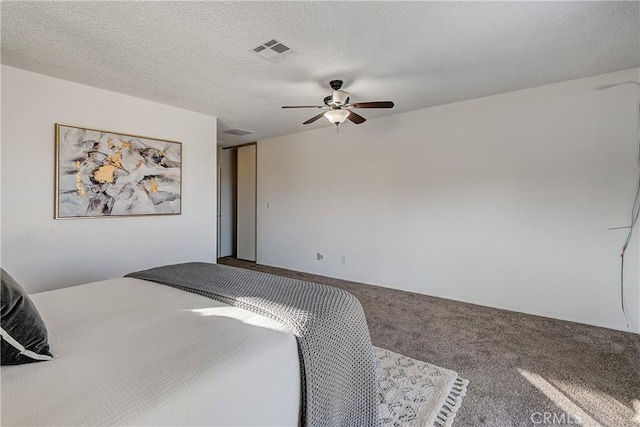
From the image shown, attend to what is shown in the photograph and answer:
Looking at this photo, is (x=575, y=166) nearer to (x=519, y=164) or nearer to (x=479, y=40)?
(x=519, y=164)

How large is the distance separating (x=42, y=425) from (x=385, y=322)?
2.68m

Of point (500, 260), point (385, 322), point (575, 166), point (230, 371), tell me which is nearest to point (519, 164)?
point (575, 166)

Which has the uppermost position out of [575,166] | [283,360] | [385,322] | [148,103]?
[148,103]

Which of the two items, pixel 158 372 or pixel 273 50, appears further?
pixel 273 50

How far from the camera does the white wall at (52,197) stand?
105 inches

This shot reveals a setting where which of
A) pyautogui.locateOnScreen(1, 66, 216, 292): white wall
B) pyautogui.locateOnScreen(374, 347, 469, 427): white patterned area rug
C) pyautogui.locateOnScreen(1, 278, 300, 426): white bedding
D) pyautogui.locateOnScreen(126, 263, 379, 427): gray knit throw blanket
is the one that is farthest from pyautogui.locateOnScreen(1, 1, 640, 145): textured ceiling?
pyautogui.locateOnScreen(374, 347, 469, 427): white patterned area rug

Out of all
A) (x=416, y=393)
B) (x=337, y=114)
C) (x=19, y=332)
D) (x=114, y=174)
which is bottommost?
(x=416, y=393)

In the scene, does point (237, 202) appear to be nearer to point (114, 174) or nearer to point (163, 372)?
point (114, 174)

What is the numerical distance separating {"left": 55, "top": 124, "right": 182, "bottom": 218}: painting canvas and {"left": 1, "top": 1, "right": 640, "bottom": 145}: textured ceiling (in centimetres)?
56

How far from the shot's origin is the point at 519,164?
3.24 m

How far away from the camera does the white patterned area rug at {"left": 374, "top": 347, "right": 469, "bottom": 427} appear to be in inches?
64.4

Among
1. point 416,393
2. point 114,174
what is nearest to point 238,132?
point 114,174

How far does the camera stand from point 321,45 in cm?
228

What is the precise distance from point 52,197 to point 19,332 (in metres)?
2.48
